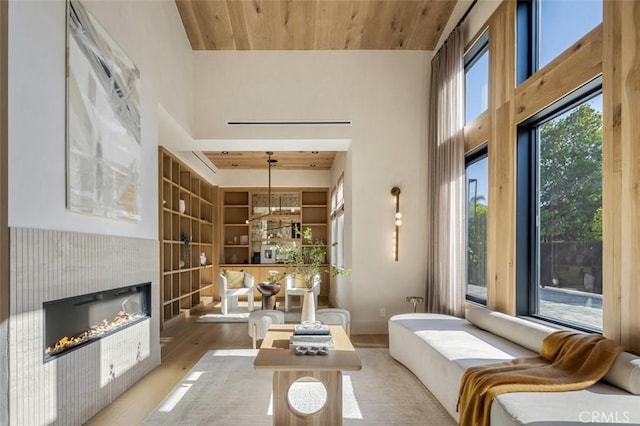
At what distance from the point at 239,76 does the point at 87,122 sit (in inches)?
121

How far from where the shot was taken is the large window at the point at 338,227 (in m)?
7.69

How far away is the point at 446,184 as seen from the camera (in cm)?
488

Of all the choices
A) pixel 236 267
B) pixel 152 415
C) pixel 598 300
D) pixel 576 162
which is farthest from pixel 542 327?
pixel 236 267

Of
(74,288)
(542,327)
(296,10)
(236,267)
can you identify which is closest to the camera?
(74,288)

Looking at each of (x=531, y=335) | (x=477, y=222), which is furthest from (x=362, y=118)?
(x=531, y=335)

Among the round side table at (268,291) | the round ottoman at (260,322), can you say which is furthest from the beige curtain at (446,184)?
the round side table at (268,291)

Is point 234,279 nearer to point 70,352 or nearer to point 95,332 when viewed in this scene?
point 95,332

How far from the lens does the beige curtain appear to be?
4582 mm

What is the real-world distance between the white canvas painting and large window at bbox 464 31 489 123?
3.29 metres

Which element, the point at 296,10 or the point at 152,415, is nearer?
the point at 152,415

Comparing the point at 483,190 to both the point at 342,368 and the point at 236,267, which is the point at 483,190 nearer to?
the point at 342,368

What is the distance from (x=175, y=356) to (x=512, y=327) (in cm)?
330

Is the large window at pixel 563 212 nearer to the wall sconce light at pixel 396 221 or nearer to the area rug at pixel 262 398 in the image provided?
the area rug at pixel 262 398

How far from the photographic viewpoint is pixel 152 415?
2.91 metres
